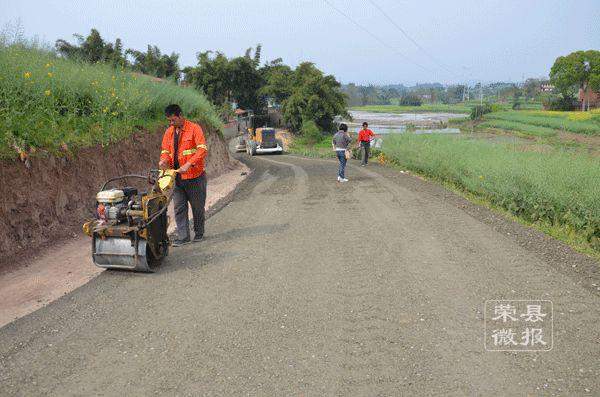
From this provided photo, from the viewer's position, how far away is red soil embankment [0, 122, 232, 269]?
295 inches

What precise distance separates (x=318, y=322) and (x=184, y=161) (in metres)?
3.60

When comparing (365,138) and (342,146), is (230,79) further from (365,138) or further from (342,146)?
(342,146)

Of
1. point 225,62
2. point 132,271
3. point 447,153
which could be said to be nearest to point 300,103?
point 225,62

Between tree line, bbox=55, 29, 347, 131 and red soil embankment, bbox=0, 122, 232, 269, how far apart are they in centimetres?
3793

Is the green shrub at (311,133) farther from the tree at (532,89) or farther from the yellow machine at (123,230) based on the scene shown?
the tree at (532,89)

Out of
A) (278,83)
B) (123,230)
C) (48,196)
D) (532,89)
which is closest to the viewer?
(123,230)

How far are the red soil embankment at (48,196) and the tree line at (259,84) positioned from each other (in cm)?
3793

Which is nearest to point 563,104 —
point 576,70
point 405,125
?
point 576,70

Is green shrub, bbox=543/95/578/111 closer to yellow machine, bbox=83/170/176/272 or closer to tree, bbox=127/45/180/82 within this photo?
tree, bbox=127/45/180/82

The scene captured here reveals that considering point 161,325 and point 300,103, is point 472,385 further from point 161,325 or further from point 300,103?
point 300,103

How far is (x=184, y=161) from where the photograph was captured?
7262 mm

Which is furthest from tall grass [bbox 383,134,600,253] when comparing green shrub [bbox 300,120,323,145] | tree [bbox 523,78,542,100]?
tree [bbox 523,78,542,100]

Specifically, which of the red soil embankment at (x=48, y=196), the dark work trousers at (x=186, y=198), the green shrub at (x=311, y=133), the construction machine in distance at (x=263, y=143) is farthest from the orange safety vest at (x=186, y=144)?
the green shrub at (x=311, y=133)

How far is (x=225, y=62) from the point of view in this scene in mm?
54469
